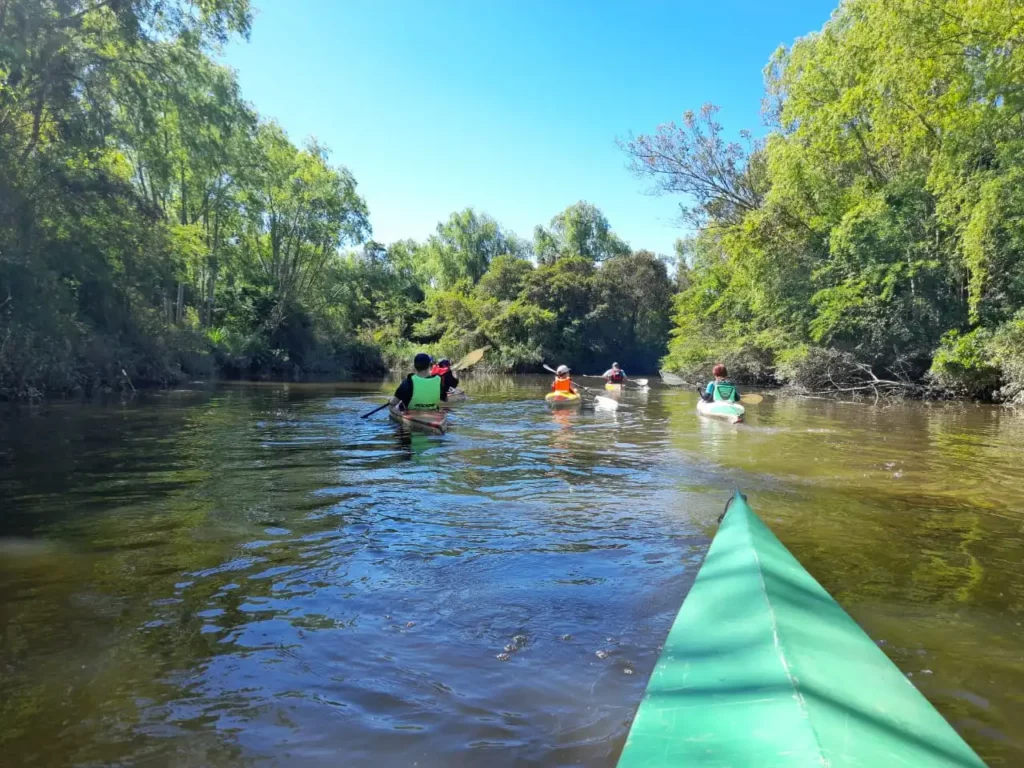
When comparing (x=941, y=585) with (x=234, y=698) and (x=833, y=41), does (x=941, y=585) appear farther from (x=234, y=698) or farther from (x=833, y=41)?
(x=833, y=41)

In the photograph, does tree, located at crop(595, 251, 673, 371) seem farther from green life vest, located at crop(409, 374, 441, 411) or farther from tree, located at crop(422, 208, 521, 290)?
green life vest, located at crop(409, 374, 441, 411)

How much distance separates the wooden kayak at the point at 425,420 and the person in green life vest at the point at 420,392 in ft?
0.64

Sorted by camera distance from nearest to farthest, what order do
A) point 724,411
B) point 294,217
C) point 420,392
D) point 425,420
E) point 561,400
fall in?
1. point 425,420
2. point 420,392
3. point 724,411
4. point 561,400
5. point 294,217

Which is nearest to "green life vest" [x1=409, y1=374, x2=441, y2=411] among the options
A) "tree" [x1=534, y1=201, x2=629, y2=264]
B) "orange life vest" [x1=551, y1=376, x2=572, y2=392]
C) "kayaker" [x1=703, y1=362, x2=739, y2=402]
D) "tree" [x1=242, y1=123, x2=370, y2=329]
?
"orange life vest" [x1=551, y1=376, x2=572, y2=392]

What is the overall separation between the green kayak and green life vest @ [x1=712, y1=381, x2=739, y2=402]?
10.9 meters

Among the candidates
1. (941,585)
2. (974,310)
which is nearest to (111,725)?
(941,585)

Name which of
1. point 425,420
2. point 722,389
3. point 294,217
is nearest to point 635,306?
point 294,217

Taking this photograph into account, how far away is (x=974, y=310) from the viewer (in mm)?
17094

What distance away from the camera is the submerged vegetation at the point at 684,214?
13.9 m

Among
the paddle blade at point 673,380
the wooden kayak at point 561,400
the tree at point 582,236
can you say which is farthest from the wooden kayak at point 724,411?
the tree at point 582,236

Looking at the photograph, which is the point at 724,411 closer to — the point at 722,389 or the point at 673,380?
the point at 722,389

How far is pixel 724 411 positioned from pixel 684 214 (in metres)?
17.7

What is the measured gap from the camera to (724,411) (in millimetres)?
12828

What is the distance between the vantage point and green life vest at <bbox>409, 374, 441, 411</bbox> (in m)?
10.8
